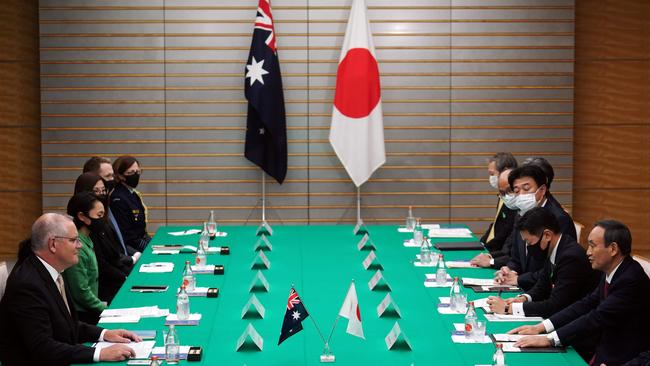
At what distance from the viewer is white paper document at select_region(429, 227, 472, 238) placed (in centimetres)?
801

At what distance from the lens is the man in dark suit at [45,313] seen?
4.36m

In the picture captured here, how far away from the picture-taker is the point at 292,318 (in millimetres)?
4473

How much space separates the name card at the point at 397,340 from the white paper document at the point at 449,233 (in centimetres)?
348

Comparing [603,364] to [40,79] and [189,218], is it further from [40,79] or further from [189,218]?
[40,79]

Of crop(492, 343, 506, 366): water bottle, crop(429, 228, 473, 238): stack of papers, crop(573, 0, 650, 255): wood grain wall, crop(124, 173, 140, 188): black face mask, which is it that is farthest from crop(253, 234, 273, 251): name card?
crop(573, 0, 650, 255): wood grain wall

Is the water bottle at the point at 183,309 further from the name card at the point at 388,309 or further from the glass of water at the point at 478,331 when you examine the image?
the glass of water at the point at 478,331

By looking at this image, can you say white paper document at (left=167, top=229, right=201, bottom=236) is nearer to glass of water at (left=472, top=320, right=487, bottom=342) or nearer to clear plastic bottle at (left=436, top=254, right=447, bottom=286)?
clear plastic bottle at (left=436, top=254, right=447, bottom=286)

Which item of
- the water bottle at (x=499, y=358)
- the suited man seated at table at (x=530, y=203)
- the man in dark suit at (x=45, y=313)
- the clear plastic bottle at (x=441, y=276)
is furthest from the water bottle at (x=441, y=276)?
the man in dark suit at (x=45, y=313)

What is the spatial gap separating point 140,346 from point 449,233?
4170 millimetres

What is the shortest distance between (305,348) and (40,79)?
269 inches

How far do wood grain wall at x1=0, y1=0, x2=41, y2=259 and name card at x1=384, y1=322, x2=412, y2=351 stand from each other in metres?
6.65

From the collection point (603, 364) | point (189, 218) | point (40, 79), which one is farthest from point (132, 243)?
point (603, 364)

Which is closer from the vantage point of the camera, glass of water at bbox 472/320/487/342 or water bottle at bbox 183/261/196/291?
glass of water at bbox 472/320/487/342

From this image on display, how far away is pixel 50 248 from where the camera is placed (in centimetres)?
Answer: 456
